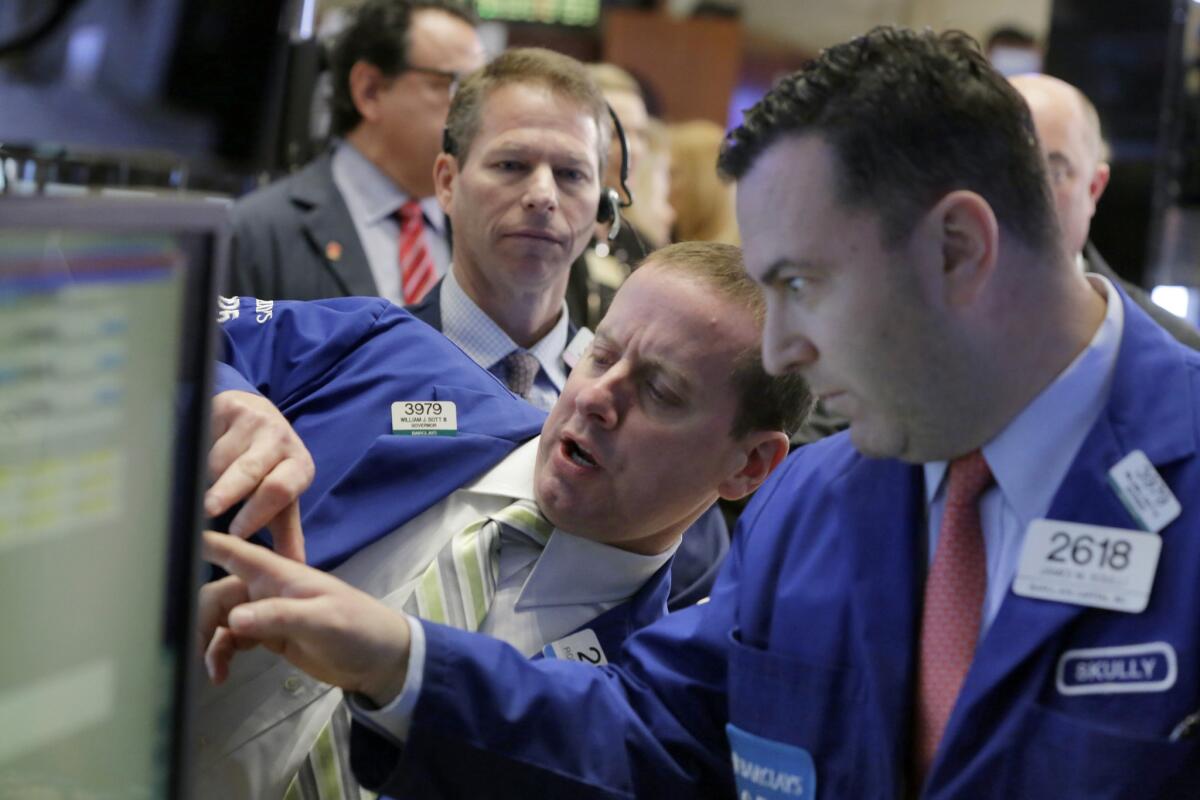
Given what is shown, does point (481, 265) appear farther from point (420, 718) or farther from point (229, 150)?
point (420, 718)

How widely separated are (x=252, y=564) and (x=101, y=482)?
48 centimetres

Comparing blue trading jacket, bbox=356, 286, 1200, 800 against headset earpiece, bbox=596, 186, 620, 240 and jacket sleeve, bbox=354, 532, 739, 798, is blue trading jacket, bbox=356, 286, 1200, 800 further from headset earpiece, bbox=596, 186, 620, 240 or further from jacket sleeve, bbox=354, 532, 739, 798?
headset earpiece, bbox=596, 186, 620, 240

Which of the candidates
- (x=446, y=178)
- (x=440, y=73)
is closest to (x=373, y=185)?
(x=440, y=73)

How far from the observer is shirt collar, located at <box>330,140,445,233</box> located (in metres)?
3.65

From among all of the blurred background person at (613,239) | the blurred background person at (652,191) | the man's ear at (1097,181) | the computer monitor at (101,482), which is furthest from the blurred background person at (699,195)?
the computer monitor at (101,482)

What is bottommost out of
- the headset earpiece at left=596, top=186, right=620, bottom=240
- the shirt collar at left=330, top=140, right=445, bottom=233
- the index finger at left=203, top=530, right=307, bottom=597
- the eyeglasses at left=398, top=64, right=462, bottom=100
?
the shirt collar at left=330, top=140, right=445, bottom=233

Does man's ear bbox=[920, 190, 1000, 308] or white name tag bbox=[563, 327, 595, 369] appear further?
white name tag bbox=[563, 327, 595, 369]

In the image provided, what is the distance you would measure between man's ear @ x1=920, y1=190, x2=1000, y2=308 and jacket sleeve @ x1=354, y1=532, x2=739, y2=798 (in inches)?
16.8

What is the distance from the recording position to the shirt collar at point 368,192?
3650mm

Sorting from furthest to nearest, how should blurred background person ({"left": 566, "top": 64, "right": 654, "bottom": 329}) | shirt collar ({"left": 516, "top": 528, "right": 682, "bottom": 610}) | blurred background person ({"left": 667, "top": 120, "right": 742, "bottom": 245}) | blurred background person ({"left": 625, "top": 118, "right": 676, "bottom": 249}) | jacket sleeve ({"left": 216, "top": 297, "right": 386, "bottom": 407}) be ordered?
blurred background person ({"left": 667, "top": 120, "right": 742, "bottom": 245}), blurred background person ({"left": 625, "top": 118, "right": 676, "bottom": 249}), blurred background person ({"left": 566, "top": 64, "right": 654, "bottom": 329}), jacket sleeve ({"left": 216, "top": 297, "right": 386, "bottom": 407}), shirt collar ({"left": 516, "top": 528, "right": 682, "bottom": 610})

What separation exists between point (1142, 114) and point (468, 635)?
444 centimetres

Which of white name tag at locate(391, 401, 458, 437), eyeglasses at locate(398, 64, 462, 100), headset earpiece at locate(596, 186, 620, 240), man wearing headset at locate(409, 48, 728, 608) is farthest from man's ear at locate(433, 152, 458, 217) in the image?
eyeglasses at locate(398, 64, 462, 100)

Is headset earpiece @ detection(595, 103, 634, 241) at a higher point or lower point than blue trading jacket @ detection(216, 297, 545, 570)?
higher

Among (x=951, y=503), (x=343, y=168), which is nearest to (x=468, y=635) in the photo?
(x=951, y=503)
